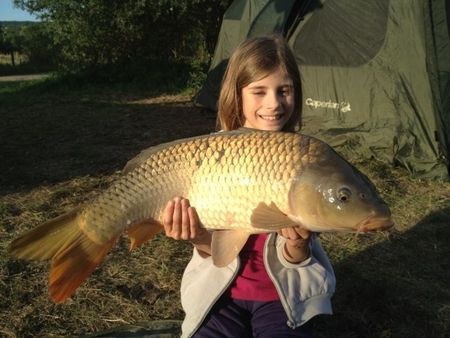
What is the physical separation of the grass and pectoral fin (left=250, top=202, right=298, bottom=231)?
3.10 ft

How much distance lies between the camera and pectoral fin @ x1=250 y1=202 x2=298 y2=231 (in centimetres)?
134

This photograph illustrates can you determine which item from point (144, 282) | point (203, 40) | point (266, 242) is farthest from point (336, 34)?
point (203, 40)

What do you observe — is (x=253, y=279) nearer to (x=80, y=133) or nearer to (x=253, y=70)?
(x=253, y=70)

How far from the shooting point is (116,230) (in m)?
1.54

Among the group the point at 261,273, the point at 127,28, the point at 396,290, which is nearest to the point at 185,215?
the point at 261,273

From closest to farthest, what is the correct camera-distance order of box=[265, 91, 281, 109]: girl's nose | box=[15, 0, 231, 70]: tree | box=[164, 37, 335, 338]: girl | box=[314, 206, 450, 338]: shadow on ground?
1. box=[164, 37, 335, 338]: girl
2. box=[265, 91, 281, 109]: girl's nose
3. box=[314, 206, 450, 338]: shadow on ground
4. box=[15, 0, 231, 70]: tree

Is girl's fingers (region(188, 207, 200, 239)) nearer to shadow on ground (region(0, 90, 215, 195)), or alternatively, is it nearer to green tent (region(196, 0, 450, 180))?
shadow on ground (region(0, 90, 215, 195))

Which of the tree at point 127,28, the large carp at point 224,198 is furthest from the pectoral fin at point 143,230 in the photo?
the tree at point 127,28

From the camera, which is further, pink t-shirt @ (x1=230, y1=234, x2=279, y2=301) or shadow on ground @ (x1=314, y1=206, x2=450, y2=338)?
shadow on ground @ (x1=314, y1=206, x2=450, y2=338)

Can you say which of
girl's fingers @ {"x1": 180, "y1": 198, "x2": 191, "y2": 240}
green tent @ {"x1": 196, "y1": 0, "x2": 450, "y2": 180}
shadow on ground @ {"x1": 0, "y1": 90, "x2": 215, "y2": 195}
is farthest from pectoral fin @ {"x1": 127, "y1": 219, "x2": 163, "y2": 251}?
green tent @ {"x1": 196, "y1": 0, "x2": 450, "y2": 180}

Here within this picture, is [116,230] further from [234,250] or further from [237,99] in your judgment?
[237,99]

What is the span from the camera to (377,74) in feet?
13.7

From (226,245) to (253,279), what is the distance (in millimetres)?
257

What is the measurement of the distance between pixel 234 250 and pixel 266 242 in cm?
23
